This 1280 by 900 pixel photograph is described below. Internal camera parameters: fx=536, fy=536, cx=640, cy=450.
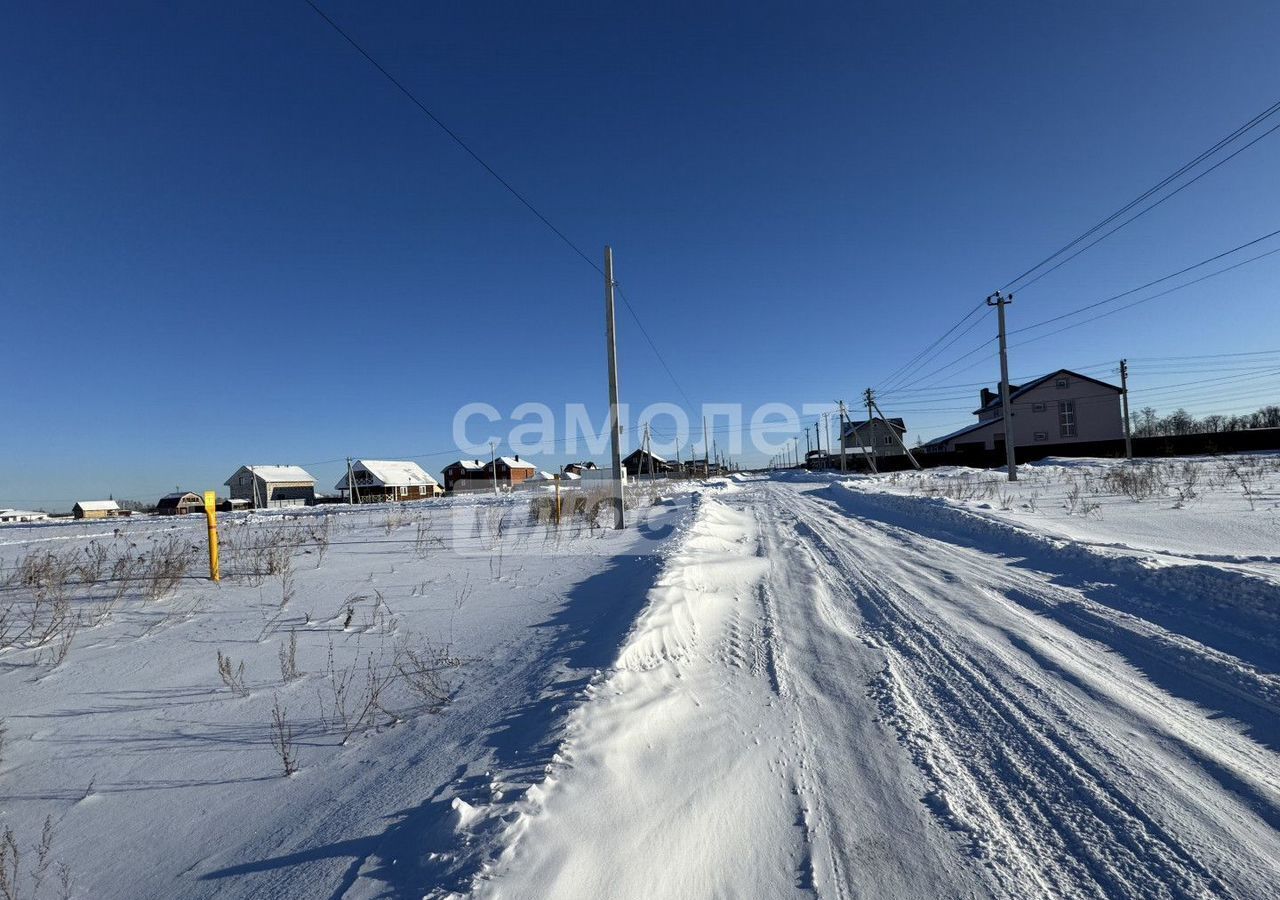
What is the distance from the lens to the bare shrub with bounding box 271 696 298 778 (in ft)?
8.12

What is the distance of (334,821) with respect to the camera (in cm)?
205

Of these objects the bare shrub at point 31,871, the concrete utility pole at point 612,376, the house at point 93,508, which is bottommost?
the house at point 93,508

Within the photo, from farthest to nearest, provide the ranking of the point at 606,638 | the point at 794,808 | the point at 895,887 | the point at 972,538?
the point at 972,538
the point at 606,638
the point at 794,808
the point at 895,887

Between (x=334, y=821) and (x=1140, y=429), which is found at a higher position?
(x=1140, y=429)

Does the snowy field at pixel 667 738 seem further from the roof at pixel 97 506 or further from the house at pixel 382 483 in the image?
the roof at pixel 97 506

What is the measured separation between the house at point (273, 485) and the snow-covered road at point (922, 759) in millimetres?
74717

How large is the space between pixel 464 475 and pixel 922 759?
8394 cm

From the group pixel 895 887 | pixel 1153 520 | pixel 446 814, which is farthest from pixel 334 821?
pixel 1153 520

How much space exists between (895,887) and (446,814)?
60.3 inches

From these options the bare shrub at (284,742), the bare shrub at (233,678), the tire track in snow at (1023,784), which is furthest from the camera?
the bare shrub at (233,678)

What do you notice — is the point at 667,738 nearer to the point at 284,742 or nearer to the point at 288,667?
the point at 284,742

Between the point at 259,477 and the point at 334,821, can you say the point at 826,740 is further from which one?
the point at 259,477

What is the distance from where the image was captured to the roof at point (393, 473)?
2586 inches

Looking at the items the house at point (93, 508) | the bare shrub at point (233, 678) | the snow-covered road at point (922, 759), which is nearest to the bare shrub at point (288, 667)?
the bare shrub at point (233, 678)
